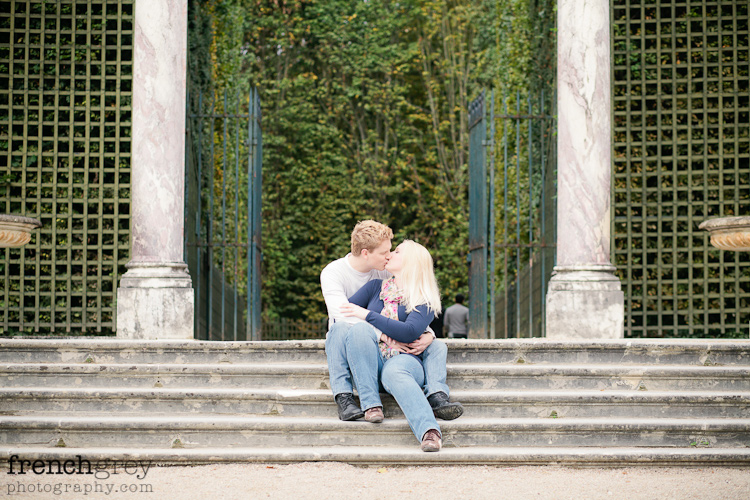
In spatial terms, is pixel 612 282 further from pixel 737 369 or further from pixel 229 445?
pixel 229 445

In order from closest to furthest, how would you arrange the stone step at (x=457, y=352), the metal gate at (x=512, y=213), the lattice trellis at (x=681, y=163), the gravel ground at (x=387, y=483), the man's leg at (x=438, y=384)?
the gravel ground at (x=387, y=483) → the man's leg at (x=438, y=384) → the stone step at (x=457, y=352) → the lattice trellis at (x=681, y=163) → the metal gate at (x=512, y=213)

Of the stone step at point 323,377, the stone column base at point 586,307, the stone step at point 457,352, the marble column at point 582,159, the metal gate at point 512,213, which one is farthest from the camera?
the metal gate at point 512,213

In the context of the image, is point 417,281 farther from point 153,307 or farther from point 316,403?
point 153,307

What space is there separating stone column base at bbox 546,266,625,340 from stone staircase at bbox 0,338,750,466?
1.11 metres

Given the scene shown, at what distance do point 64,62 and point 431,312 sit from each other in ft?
16.6

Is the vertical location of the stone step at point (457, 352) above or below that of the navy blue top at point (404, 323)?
below

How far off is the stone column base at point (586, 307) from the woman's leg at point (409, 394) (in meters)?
2.56

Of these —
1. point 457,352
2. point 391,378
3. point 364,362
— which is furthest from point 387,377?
point 457,352

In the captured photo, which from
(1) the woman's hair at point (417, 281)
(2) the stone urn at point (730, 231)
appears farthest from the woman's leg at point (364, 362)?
(2) the stone urn at point (730, 231)

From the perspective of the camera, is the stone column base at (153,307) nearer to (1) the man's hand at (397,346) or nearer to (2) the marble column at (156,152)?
(2) the marble column at (156,152)

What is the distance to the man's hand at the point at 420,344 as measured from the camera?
462cm

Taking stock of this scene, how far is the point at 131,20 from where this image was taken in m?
7.56

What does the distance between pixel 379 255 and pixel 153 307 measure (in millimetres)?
2752

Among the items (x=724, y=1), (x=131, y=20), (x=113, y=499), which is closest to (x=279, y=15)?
(x=131, y=20)
